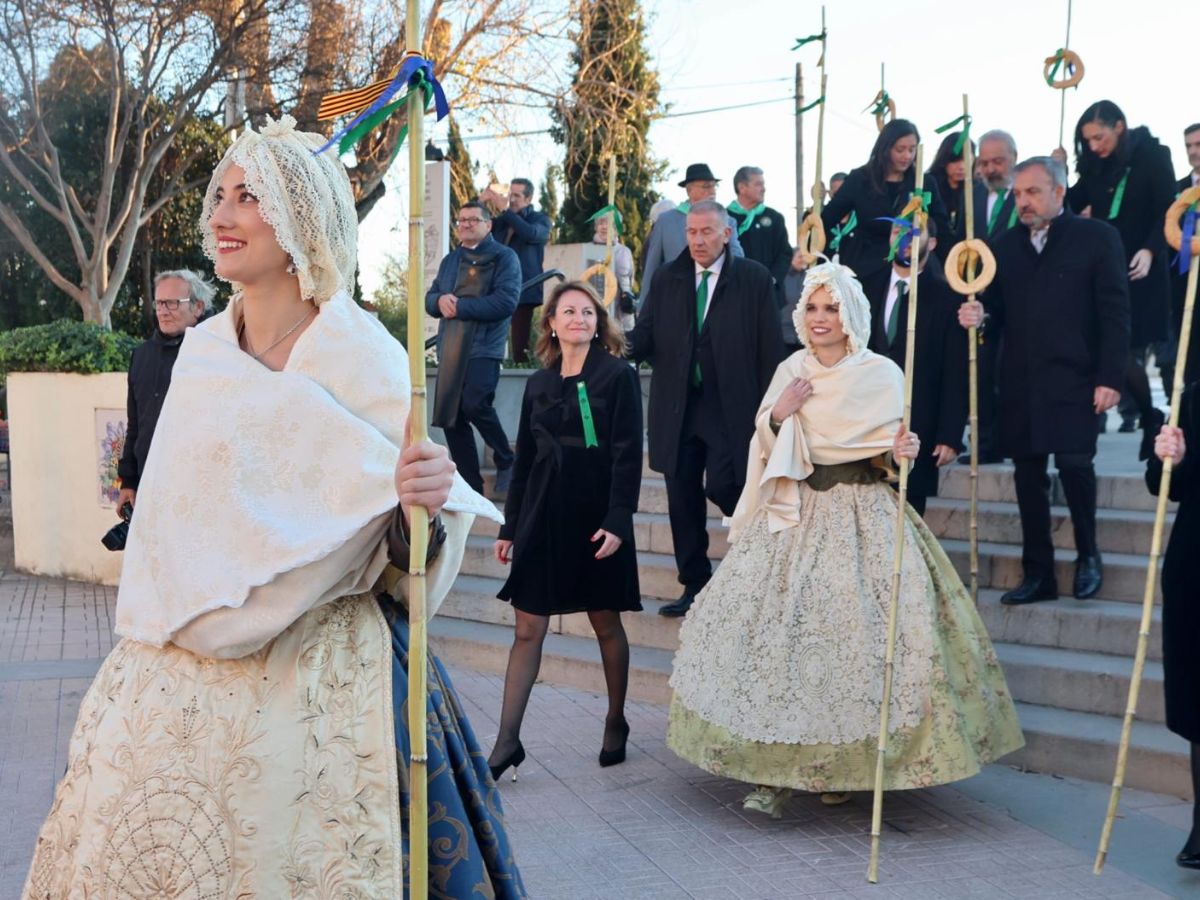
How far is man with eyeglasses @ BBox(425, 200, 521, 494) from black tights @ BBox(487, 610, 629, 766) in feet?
11.2

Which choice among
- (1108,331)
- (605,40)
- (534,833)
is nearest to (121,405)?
(534,833)

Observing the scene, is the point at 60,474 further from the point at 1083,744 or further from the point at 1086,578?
the point at 1083,744

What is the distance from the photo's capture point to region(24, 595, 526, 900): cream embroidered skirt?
254 cm

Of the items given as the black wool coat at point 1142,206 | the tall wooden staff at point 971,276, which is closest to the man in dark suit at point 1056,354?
the tall wooden staff at point 971,276

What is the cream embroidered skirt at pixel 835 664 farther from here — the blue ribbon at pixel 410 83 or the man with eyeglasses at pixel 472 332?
the man with eyeglasses at pixel 472 332

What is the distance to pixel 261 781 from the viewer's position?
2.54m

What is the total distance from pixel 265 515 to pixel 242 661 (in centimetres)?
29

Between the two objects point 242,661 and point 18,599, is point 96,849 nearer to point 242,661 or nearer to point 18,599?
point 242,661

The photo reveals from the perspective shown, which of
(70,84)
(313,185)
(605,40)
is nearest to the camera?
(313,185)

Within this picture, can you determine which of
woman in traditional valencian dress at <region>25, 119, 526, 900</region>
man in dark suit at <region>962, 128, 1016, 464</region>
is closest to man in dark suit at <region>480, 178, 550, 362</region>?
man in dark suit at <region>962, 128, 1016, 464</region>

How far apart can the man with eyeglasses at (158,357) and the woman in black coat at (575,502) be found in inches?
77.9

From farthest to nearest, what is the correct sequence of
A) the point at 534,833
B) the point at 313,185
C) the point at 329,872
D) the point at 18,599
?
the point at 18,599 < the point at 534,833 < the point at 313,185 < the point at 329,872

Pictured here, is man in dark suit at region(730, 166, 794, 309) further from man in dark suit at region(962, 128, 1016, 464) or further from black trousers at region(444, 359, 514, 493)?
black trousers at region(444, 359, 514, 493)

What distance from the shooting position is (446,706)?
2.81m
